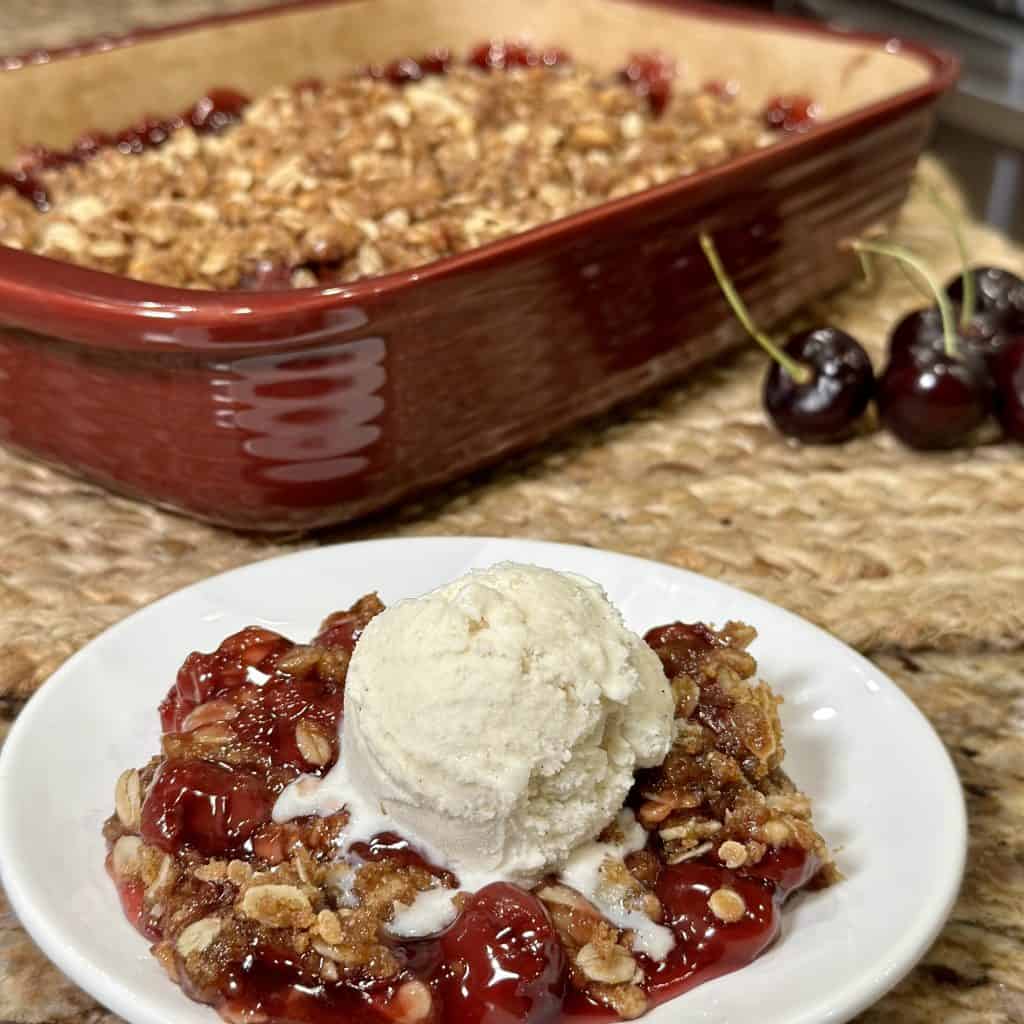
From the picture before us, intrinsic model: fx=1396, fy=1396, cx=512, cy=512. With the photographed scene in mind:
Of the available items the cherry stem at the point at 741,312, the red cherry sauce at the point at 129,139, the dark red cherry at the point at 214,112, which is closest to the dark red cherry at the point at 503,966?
the cherry stem at the point at 741,312

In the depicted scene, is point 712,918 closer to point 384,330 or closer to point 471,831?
point 471,831

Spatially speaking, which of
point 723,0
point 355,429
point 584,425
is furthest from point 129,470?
point 723,0

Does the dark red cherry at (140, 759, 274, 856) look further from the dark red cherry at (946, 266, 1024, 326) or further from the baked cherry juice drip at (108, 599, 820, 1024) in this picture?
the dark red cherry at (946, 266, 1024, 326)

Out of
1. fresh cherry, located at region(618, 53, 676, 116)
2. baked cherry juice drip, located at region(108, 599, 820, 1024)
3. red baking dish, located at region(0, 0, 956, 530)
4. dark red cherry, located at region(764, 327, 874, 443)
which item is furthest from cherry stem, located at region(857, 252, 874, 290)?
baked cherry juice drip, located at region(108, 599, 820, 1024)

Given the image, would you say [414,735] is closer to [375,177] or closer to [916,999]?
[916,999]

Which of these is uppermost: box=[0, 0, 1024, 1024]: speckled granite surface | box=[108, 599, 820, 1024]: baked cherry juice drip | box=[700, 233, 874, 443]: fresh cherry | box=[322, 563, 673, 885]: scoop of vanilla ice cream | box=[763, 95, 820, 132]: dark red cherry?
box=[322, 563, 673, 885]: scoop of vanilla ice cream
